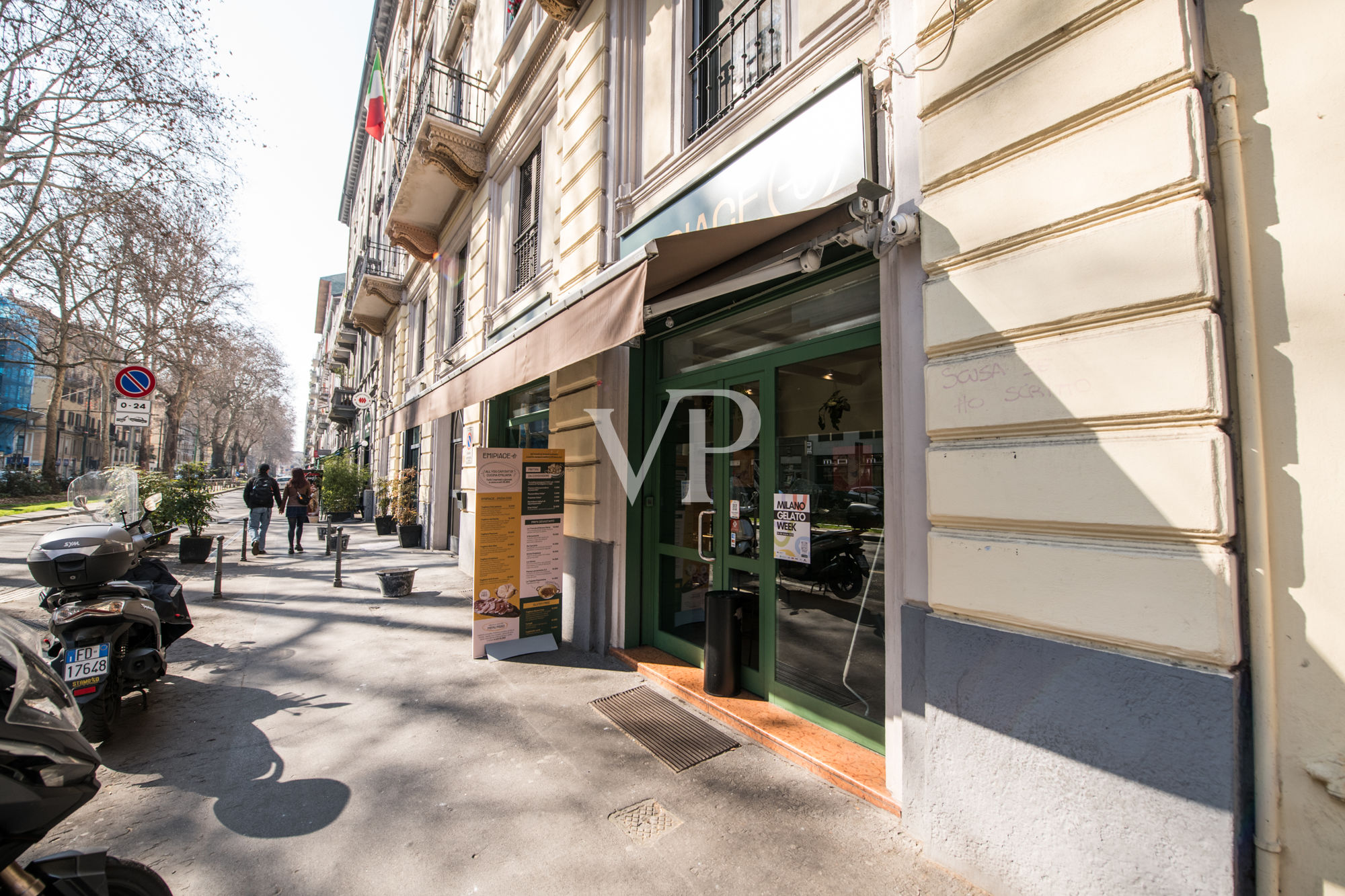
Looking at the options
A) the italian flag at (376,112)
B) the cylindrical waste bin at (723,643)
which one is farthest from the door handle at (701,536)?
the italian flag at (376,112)

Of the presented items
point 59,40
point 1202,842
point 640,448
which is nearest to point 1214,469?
point 1202,842

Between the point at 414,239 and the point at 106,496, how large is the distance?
29.9ft

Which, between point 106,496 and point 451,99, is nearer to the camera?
point 106,496

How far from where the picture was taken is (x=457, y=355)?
1119 cm

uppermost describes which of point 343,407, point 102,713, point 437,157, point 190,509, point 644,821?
point 437,157

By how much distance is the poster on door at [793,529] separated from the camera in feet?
13.5

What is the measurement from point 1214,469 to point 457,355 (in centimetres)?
1117

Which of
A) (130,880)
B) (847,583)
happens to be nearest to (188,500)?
(130,880)

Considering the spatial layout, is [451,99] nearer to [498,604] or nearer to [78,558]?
[498,604]

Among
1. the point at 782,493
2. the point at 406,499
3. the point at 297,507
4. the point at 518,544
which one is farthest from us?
the point at 406,499

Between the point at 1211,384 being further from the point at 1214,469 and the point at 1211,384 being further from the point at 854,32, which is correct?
the point at 854,32

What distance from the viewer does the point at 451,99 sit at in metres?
12.1

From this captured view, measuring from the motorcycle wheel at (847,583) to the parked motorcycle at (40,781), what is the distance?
358 centimetres

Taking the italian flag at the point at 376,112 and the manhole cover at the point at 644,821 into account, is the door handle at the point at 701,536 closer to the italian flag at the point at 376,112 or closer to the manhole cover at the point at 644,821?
the manhole cover at the point at 644,821
